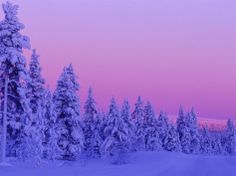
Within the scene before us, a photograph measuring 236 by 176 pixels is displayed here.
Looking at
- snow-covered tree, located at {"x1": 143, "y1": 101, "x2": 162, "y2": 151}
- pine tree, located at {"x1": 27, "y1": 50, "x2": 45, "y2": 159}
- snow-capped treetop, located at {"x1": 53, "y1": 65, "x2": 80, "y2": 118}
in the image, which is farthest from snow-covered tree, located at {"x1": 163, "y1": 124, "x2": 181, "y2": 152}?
pine tree, located at {"x1": 27, "y1": 50, "x2": 45, "y2": 159}

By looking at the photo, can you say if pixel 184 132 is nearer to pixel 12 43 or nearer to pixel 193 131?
pixel 193 131

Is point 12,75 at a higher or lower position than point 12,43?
lower

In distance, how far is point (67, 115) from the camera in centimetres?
5241

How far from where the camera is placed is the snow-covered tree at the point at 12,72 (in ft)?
108

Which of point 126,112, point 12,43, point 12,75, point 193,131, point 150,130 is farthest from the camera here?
point 193,131

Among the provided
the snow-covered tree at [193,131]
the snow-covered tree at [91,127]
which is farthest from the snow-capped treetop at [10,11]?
the snow-covered tree at [193,131]

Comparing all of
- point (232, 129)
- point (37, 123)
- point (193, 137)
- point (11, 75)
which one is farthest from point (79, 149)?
point (232, 129)

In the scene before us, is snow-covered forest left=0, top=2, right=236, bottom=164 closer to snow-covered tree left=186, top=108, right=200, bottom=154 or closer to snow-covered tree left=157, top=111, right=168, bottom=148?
snow-covered tree left=157, top=111, right=168, bottom=148

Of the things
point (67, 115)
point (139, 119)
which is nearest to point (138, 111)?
point (139, 119)

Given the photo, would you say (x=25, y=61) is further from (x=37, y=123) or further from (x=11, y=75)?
(x=37, y=123)

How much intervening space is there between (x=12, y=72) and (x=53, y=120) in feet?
59.2

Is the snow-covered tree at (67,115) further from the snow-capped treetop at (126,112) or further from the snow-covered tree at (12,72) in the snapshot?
the snow-capped treetop at (126,112)

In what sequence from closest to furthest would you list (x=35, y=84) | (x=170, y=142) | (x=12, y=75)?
(x=12, y=75) < (x=35, y=84) < (x=170, y=142)

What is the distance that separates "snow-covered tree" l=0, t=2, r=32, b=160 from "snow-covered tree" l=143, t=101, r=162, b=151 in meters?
52.8
